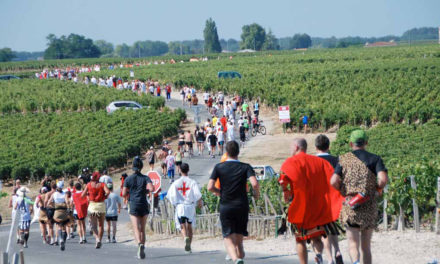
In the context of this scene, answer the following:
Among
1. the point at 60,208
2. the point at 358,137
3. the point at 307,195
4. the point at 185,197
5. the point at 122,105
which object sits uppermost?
the point at 358,137

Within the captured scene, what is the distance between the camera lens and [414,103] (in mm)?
53844

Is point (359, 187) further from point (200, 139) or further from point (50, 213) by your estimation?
point (200, 139)

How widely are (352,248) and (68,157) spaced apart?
32.2 m

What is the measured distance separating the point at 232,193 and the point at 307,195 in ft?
4.57

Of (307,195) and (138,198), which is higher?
(307,195)

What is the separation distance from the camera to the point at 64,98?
68.7 metres

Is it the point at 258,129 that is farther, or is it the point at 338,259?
the point at 258,129

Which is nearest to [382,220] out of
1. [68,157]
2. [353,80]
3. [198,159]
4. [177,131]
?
[198,159]

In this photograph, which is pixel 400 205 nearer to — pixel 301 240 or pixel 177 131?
pixel 301 240

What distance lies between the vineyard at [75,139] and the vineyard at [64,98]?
13.9 ft

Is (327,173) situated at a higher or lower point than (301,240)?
higher

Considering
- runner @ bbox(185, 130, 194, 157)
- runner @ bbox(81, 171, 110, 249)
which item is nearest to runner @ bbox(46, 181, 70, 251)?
runner @ bbox(81, 171, 110, 249)

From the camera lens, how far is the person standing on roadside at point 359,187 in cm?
999

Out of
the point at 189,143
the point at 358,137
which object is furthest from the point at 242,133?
the point at 358,137
